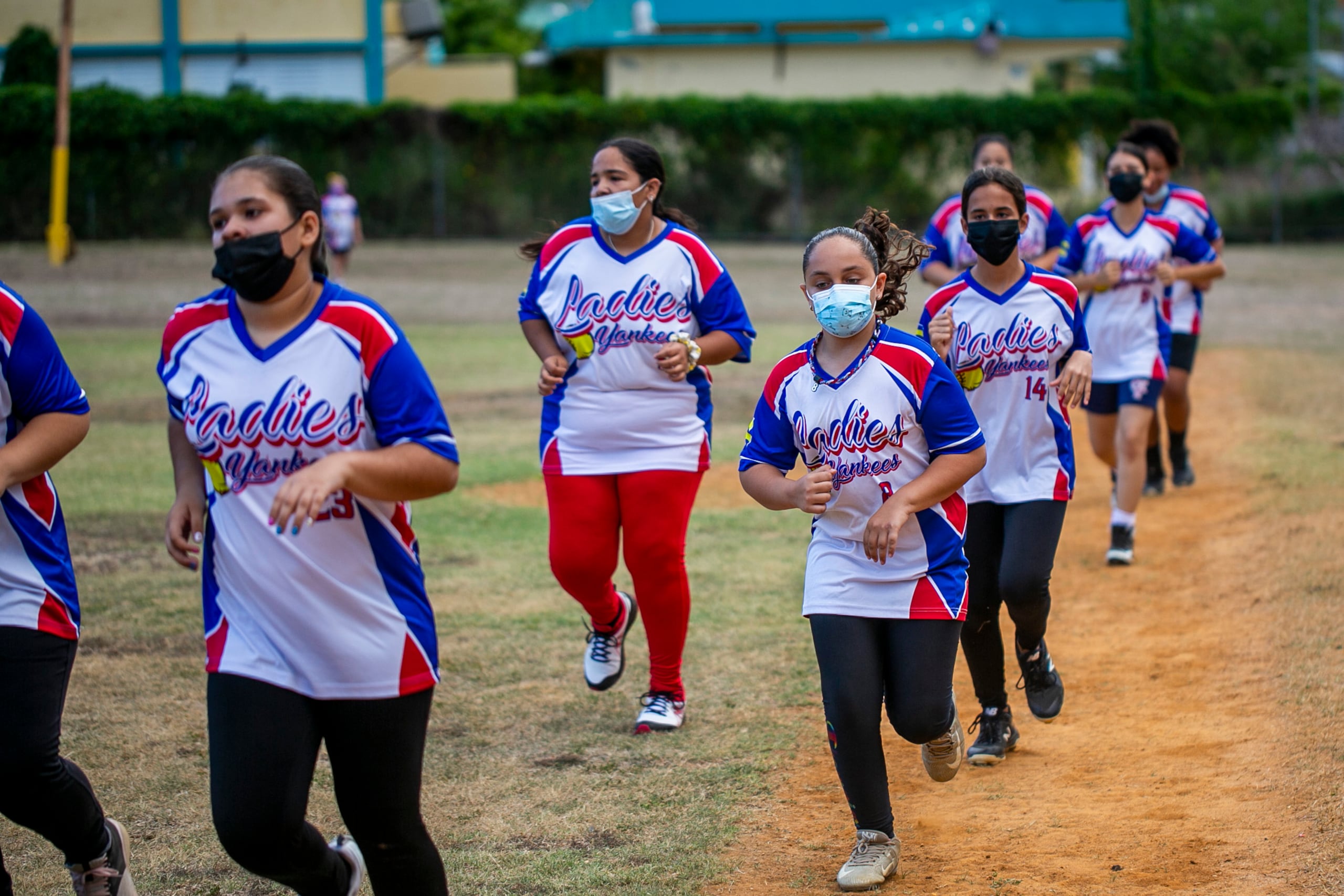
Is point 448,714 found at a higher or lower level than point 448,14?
lower

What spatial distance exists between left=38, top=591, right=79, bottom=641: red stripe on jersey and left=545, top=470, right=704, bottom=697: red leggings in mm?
2371

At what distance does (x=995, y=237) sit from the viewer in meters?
5.33

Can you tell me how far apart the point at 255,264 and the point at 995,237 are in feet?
9.86

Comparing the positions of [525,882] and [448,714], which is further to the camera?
[448,714]

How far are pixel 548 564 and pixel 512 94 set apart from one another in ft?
130

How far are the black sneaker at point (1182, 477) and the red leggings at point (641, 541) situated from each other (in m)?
6.12

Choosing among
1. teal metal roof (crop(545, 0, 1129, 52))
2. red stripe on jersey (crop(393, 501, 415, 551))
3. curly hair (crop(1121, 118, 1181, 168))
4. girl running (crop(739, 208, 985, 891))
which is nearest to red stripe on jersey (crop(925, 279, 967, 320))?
girl running (crop(739, 208, 985, 891))

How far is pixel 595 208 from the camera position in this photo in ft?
19.2

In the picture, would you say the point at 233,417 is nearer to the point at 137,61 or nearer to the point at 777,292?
the point at 777,292

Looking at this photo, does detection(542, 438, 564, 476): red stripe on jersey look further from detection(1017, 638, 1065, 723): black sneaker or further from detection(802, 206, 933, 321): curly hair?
detection(1017, 638, 1065, 723): black sneaker

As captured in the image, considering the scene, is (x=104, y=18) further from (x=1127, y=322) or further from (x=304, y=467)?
(x=304, y=467)

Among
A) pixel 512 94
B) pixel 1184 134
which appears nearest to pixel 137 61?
pixel 512 94

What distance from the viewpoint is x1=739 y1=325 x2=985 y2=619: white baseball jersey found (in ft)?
14.1

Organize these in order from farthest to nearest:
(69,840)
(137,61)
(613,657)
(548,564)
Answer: (137,61), (548,564), (613,657), (69,840)
